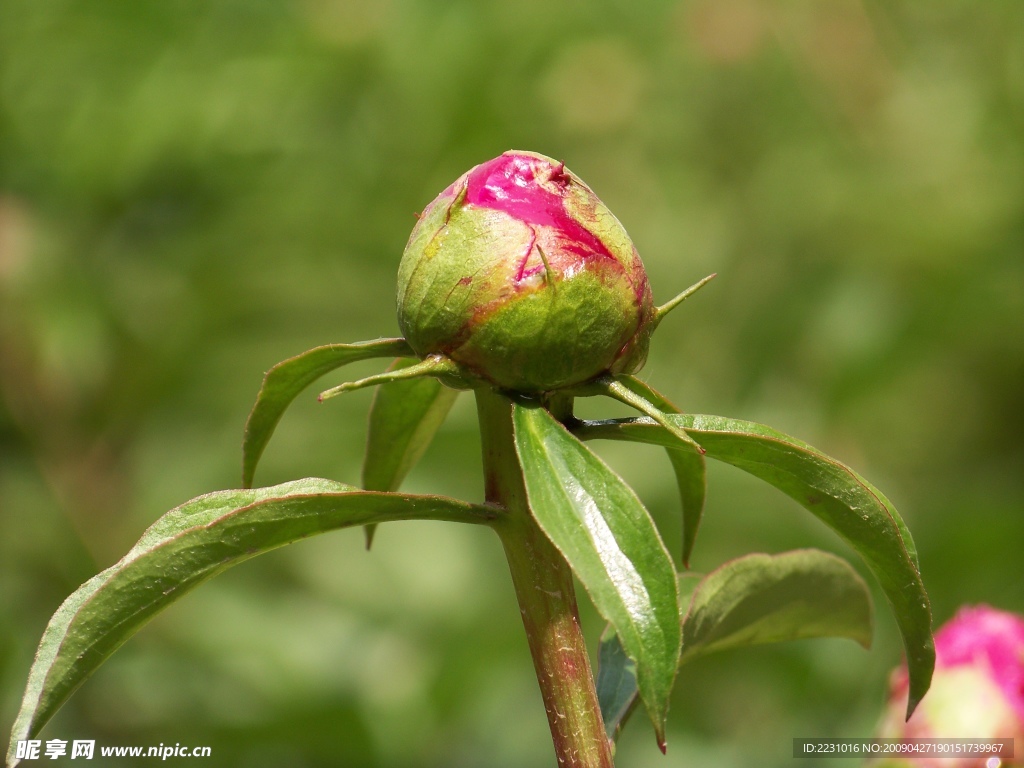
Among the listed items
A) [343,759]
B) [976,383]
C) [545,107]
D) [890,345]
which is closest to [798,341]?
[890,345]

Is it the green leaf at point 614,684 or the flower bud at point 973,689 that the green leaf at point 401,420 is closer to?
the green leaf at point 614,684

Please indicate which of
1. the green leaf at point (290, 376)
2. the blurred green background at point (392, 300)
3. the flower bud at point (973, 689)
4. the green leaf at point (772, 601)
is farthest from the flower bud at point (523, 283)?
the blurred green background at point (392, 300)

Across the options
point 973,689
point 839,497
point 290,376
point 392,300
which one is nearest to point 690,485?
point 839,497

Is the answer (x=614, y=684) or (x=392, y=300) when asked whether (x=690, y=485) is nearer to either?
(x=614, y=684)

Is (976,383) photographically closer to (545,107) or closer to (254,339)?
(545,107)

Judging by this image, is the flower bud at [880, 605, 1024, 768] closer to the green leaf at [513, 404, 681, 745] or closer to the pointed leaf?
the pointed leaf

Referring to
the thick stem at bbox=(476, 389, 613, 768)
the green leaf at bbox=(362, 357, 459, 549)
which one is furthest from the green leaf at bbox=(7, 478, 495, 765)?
the green leaf at bbox=(362, 357, 459, 549)

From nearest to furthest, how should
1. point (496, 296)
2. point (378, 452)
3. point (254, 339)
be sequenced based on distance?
point (496, 296)
point (378, 452)
point (254, 339)
